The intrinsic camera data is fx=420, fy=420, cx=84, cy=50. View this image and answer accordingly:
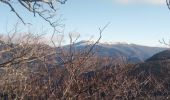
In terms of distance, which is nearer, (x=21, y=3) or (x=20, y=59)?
(x=21, y=3)

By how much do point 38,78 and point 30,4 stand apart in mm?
1909

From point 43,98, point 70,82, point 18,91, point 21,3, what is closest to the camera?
point 70,82

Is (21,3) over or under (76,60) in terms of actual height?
over

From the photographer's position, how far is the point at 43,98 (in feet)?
27.2

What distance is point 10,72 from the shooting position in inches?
531

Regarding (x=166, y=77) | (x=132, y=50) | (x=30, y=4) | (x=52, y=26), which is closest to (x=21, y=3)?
(x=30, y=4)

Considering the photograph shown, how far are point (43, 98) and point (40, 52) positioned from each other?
19.3ft

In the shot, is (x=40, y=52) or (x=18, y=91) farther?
(x=40, y=52)

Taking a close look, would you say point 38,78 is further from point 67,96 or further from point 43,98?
point 67,96

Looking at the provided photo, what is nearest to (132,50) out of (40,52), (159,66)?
(159,66)

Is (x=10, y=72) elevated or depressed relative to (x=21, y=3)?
depressed

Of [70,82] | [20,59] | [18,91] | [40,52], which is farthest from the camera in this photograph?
[40,52]

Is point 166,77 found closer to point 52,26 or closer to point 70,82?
point 52,26

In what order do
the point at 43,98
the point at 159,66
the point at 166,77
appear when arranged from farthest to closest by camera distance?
the point at 159,66 → the point at 166,77 → the point at 43,98
